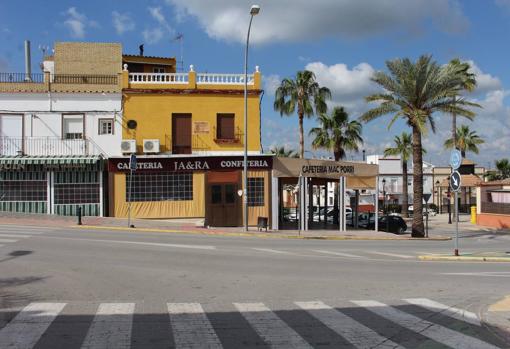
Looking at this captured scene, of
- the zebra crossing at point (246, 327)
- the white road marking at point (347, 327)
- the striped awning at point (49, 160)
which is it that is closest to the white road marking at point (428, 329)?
the zebra crossing at point (246, 327)

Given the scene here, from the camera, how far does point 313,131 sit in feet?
153

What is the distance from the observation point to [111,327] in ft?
24.7

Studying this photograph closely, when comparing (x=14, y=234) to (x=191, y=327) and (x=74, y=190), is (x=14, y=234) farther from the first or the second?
(x=191, y=327)

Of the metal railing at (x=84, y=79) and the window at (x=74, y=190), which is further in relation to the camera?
the metal railing at (x=84, y=79)

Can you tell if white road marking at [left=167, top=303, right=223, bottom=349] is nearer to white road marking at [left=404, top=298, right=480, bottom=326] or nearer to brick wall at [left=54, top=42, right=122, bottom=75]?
white road marking at [left=404, top=298, right=480, bottom=326]

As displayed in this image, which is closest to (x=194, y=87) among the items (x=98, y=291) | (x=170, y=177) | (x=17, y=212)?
(x=170, y=177)

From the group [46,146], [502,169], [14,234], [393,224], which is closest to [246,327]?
[14,234]

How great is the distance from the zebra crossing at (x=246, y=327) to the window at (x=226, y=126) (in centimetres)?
2353

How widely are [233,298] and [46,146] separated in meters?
24.4

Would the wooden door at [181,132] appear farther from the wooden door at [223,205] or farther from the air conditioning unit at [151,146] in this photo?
the wooden door at [223,205]

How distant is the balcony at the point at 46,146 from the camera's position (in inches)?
1232

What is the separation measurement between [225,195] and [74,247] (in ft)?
44.8

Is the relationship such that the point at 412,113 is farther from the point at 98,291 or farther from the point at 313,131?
the point at 98,291

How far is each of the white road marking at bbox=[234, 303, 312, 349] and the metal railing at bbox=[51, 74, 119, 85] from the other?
26163 mm
